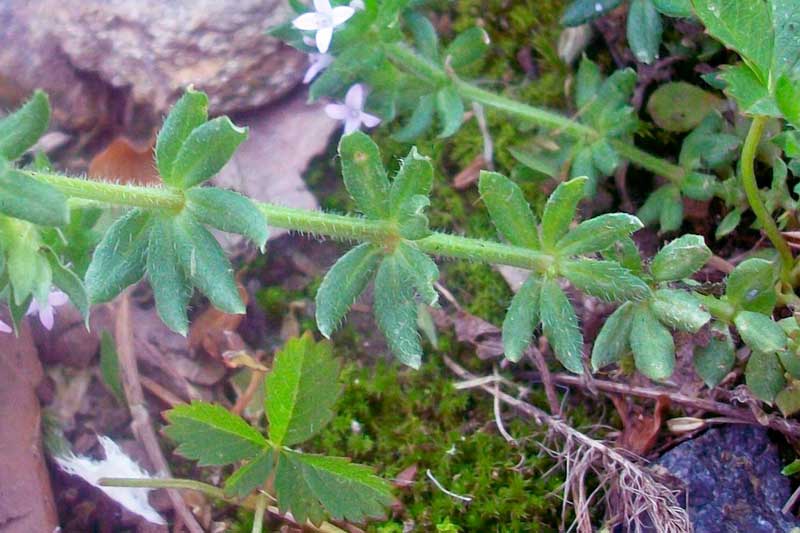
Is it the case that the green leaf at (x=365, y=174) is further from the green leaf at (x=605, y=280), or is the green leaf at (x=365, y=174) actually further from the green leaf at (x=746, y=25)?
the green leaf at (x=746, y=25)

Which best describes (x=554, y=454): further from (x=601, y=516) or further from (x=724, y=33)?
(x=724, y=33)

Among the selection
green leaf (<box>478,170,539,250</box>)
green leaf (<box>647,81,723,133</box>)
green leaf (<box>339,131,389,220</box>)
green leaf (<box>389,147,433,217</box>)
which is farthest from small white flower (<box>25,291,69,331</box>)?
green leaf (<box>647,81,723,133</box>)

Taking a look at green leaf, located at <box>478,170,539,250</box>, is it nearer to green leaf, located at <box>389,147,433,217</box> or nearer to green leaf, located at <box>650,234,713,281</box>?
green leaf, located at <box>389,147,433,217</box>

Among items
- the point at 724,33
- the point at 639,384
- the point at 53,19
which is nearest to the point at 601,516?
the point at 639,384

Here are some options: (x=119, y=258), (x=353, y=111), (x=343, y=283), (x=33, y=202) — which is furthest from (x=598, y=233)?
(x=33, y=202)

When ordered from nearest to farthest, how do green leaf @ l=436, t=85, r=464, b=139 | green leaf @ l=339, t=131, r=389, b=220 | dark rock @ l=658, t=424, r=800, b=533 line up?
green leaf @ l=339, t=131, r=389, b=220 < dark rock @ l=658, t=424, r=800, b=533 < green leaf @ l=436, t=85, r=464, b=139
